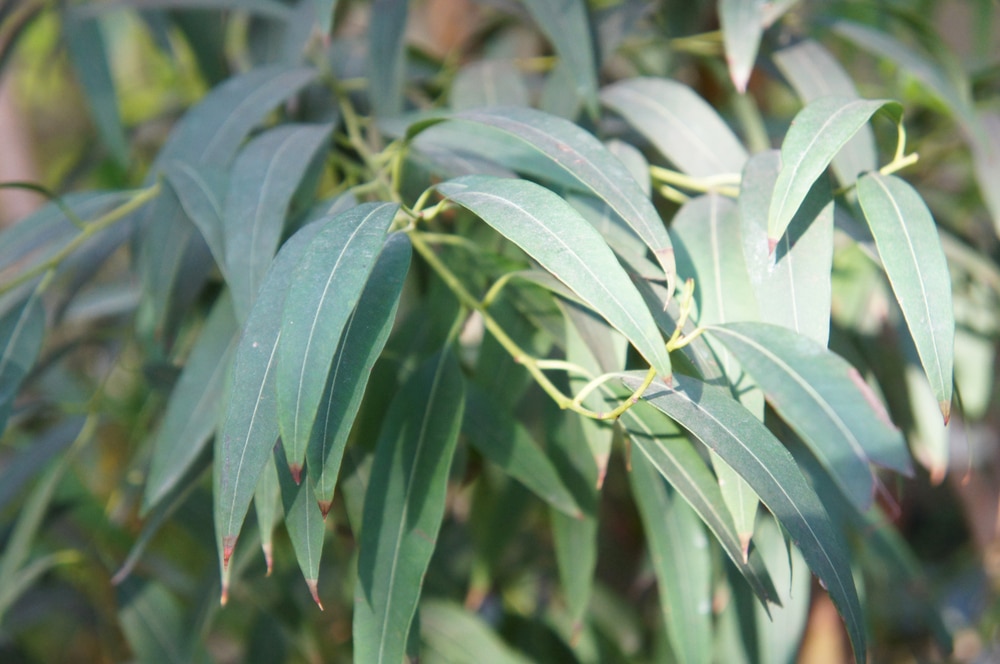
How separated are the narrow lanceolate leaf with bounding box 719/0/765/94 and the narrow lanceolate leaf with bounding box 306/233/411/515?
0.86 feet

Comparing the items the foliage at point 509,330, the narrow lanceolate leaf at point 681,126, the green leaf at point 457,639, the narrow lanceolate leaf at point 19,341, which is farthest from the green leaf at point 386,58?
the green leaf at point 457,639

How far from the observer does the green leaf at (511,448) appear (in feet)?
1.57

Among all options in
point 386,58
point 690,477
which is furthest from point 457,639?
point 386,58

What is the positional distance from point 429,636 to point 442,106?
42cm

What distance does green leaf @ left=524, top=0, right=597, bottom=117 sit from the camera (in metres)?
0.52

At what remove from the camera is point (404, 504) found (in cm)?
42

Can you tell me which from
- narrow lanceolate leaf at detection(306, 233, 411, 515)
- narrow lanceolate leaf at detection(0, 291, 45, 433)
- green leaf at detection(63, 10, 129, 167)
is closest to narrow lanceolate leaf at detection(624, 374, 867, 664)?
narrow lanceolate leaf at detection(306, 233, 411, 515)

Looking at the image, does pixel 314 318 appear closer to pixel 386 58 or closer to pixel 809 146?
pixel 809 146

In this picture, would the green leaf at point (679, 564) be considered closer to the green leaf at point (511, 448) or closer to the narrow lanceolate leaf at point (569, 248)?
the green leaf at point (511, 448)

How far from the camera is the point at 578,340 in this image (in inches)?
17.3

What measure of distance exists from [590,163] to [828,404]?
0.15 metres

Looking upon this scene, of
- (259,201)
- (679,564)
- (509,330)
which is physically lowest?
(679,564)

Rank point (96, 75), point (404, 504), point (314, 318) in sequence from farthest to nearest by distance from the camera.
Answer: point (96, 75)
point (404, 504)
point (314, 318)

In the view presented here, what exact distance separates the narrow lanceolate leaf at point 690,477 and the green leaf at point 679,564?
8 cm
